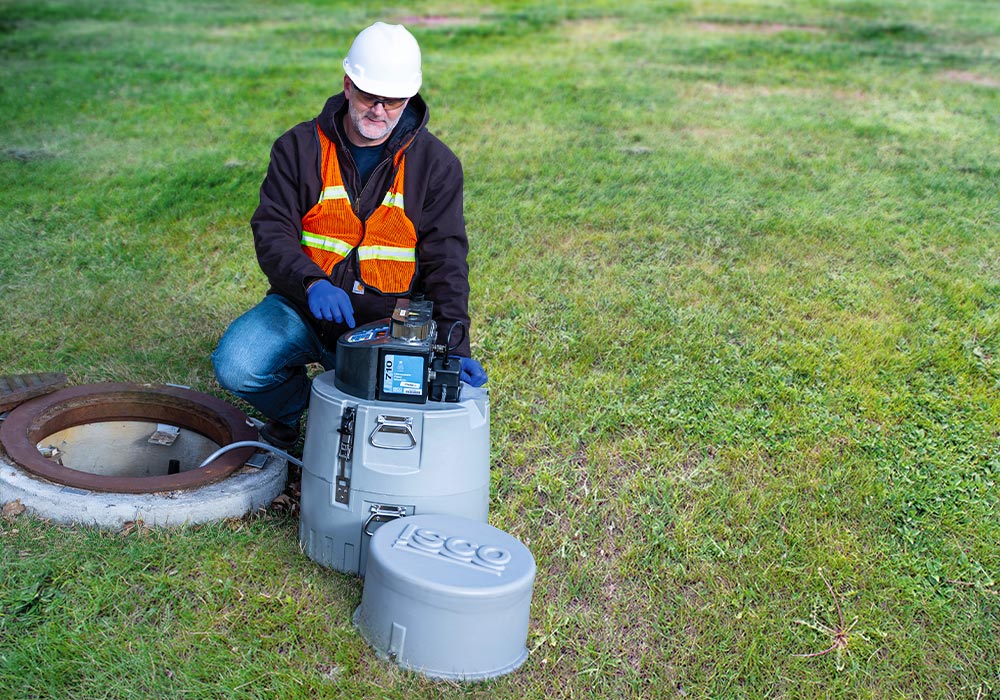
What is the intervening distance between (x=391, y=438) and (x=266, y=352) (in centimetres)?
73

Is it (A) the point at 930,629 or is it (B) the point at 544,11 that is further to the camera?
(B) the point at 544,11

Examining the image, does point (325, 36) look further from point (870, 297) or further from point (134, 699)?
point (134, 699)

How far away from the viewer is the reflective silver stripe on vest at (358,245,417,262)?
3.21 m

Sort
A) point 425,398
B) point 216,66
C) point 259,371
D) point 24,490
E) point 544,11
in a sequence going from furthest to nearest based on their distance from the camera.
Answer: point 544,11 → point 216,66 → point 259,371 → point 24,490 → point 425,398

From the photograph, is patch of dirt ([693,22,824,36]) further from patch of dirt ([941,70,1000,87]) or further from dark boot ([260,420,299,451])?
dark boot ([260,420,299,451])

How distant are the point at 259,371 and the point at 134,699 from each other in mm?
1121

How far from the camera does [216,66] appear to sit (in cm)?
898

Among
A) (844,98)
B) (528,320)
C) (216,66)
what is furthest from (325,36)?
(528,320)

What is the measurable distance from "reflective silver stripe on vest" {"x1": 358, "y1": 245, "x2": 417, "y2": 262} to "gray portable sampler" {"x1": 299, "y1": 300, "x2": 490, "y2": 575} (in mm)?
441

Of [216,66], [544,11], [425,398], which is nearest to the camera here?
[425,398]

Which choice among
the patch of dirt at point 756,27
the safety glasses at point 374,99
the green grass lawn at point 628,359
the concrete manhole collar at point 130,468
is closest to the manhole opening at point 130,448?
the concrete manhole collar at point 130,468

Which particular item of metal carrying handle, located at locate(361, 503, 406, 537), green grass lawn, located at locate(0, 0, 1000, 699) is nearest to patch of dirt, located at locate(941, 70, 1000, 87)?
green grass lawn, located at locate(0, 0, 1000, 699)

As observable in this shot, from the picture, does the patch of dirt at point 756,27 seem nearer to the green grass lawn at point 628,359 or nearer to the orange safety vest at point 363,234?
the green grass lawn at point 628,359

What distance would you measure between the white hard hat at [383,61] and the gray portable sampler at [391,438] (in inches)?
29.1
